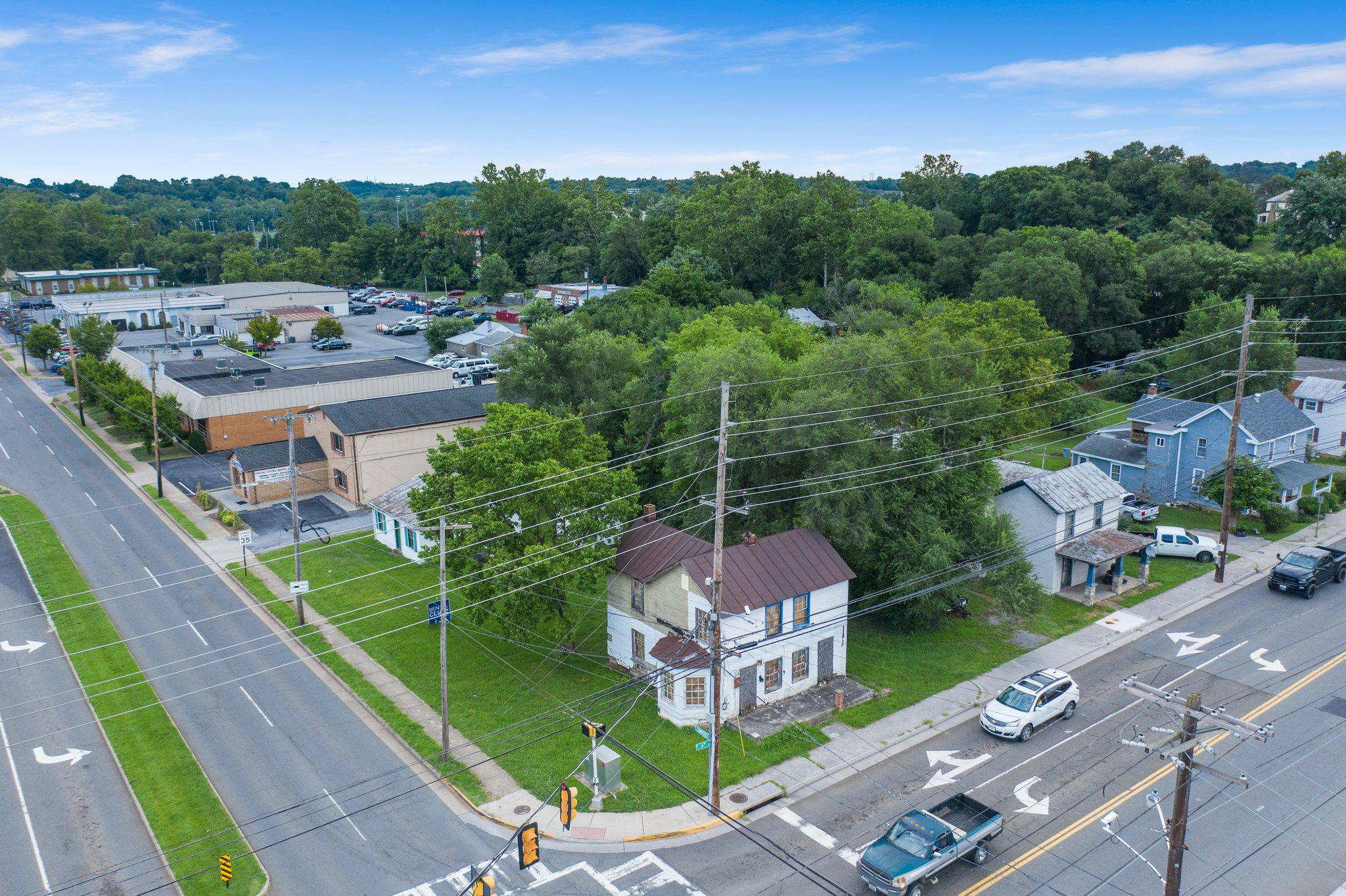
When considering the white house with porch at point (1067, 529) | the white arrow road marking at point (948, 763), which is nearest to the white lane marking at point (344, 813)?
the white arrow road marking at point (948, 763)

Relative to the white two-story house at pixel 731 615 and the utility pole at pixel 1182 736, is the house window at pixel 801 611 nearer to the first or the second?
the white two-story house at pixel 731 615

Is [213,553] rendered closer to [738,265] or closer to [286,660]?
[286,660]

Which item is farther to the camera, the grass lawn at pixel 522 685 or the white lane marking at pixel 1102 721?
the grass lawn at pixel 522 685

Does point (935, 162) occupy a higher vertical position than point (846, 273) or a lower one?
higher

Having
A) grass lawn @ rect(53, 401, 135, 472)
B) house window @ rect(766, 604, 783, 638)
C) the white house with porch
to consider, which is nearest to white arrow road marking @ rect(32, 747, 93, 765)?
house window @ rect(766, 604, 783, 638)

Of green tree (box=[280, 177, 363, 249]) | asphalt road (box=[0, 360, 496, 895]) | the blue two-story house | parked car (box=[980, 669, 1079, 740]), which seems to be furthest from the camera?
green tree (box=[280, 177, 363, 249])

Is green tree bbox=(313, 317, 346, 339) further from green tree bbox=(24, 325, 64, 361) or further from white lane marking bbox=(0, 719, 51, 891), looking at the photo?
white lane marking bbox=(0, 719, 51, 891)

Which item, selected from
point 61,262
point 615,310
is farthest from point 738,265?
point 61,262
